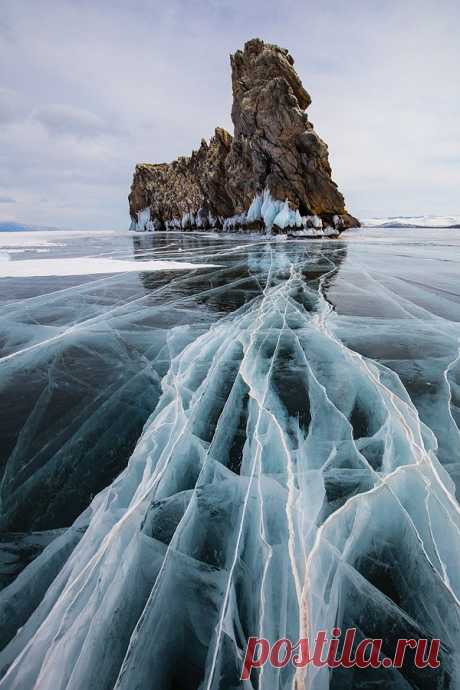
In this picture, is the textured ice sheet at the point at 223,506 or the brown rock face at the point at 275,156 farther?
the brown rock face at the point at 275,156

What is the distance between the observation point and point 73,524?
5.82 ft

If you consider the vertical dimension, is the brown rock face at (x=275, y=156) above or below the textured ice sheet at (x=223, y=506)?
above

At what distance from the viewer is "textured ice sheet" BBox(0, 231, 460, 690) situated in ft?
A: 4.25

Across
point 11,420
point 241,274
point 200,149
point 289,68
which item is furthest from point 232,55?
point 11,420

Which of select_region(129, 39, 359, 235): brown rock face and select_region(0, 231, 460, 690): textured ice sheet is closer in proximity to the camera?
select_region(0, 231, 460, 690): textured ice sheet

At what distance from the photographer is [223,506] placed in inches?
74.5

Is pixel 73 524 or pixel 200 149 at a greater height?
pixel 200 149

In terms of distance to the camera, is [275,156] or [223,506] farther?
[275,156]

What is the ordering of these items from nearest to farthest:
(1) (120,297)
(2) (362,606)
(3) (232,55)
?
(2) (362,606)
(1) (120,297)
(3) (232,55)

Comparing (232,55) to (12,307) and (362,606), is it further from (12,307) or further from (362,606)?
(362,606)

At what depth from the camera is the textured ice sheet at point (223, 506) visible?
1296 millimetres

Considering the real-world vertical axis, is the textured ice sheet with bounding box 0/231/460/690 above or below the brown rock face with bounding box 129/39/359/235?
below

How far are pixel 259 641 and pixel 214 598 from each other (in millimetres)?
240

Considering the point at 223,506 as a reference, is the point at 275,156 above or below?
above
